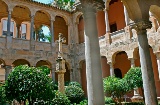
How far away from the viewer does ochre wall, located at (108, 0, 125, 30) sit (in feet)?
60.0

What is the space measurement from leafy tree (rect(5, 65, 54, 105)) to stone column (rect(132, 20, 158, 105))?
415 centimetres

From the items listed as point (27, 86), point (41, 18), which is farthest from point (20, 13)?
point (27, 86)

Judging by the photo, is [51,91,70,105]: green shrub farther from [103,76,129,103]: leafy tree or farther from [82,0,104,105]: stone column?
[82,0,104,105]: stone column

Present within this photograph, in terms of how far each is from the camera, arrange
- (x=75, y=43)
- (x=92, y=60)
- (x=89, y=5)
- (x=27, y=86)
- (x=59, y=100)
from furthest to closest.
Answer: (x=75, y=43) < (x=59, y=100) < (x=27, y=86) < (x=89, y=5) < (x=92, y=60)

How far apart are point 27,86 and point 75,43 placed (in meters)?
12.2

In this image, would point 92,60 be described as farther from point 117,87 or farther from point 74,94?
point 74,94

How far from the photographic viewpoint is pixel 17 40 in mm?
16000

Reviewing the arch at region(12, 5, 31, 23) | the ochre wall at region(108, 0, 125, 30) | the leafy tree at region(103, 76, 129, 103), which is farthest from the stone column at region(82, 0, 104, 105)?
the arch at region(12, 5, 31, 23)

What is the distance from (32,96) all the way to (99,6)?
16.6ft

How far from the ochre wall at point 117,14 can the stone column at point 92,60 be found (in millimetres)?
14626

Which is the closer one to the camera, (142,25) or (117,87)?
(142,25)

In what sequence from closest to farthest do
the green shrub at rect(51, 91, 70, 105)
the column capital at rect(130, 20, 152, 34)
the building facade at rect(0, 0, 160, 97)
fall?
the column capital at rect(130, 20, 152, 34) → the green shrub at rect(51, 91, 70, 105) → the building facade at rect(0, 0, 160, 97)

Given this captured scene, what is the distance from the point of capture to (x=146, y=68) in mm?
5703

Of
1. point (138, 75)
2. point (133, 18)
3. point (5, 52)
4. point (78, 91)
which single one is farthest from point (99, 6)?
point (5, 52)
